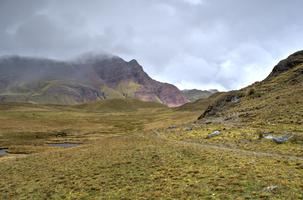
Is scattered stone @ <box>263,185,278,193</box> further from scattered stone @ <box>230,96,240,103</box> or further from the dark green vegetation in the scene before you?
scattered stone @ <box>230,96,240,103</box>

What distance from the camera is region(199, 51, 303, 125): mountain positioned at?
56422mm

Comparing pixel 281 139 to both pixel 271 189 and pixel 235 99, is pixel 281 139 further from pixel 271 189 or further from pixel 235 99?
pixel 235 99

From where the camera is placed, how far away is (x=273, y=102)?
220 ft

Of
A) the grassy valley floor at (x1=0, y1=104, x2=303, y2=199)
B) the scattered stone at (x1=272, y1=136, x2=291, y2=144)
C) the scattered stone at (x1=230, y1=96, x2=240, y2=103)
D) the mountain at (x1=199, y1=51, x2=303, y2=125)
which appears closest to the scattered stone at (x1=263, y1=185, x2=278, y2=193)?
the grassy valley floor at (x1=0, y1=104, x2=303, y2=199)

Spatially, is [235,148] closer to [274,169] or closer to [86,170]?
[274,169]

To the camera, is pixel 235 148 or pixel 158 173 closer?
pixel 158 173

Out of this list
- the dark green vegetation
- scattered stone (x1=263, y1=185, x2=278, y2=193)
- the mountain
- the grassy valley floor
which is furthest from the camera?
the mountain

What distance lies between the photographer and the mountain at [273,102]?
5642cm

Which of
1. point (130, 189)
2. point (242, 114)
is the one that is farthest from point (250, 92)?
point (130, 189)

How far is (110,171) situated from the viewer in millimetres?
33000

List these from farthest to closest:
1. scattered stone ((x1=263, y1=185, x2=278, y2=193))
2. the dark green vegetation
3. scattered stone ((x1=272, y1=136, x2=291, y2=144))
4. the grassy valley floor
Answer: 1. scattered stone ((x1=272, y1=136, x2=291, y2=144))
2. the dark green vegetation
3. the grassy valley floor
4. scattered stone ((x1=263, y1=185, x2=278, y2=193))

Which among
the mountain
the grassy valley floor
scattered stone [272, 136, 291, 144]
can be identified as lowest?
the grassy valley floor

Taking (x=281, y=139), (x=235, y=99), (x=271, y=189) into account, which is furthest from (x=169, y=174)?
(x=235, y=99)

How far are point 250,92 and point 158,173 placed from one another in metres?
64.0
